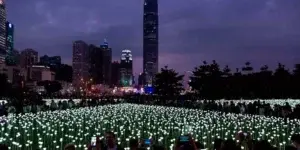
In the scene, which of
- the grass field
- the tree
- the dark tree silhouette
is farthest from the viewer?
the tree

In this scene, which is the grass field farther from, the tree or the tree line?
the tree

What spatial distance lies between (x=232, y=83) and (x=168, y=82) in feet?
43.7

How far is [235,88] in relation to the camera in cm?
6762

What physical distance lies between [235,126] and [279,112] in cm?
730

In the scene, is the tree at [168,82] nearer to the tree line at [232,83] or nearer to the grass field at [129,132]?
the tree line at [232,83]

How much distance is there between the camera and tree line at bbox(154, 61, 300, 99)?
2420 inches

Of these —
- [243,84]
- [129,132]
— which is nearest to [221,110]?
[129,132]

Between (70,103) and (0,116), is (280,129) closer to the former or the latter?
(0,116)

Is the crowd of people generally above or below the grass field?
above

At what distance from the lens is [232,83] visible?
69.1 meters

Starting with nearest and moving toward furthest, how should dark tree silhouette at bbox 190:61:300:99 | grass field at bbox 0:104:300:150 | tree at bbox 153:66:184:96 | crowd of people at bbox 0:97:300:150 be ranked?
1. crowd of people at bbox 0:97:300:150
2. grass field at bbox 0:104:300:150
3. dark tree silhouette at bbox 190:61:300:99
4. tree at bbox 153:66:184:96

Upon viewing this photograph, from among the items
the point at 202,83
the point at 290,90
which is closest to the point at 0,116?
the point at 290,90

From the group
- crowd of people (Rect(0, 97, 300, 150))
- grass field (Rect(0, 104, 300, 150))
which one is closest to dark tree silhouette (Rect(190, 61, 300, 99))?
crowd of people (Rect(0, 97, 300, 150))

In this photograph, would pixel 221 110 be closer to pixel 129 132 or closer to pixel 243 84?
pixel 129 132
